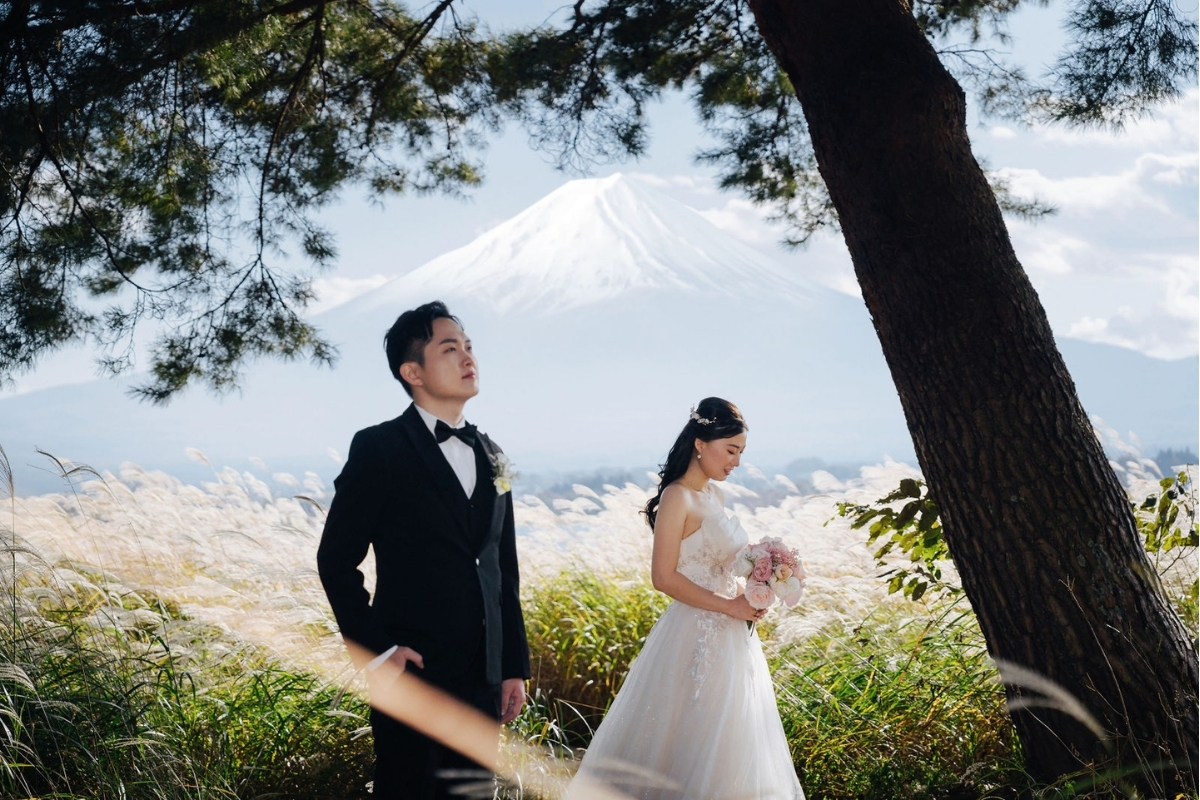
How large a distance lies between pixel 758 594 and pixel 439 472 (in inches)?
48.6

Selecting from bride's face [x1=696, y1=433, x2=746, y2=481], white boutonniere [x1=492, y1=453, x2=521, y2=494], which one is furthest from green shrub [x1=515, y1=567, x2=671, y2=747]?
→ white boutonniere [x1=492, y1=453, x2=521, y2=494]

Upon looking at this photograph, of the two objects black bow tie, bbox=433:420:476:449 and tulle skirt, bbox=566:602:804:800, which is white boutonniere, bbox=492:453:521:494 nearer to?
black bow tie, bbox=433:420:476:449

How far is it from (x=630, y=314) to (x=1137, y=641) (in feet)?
295

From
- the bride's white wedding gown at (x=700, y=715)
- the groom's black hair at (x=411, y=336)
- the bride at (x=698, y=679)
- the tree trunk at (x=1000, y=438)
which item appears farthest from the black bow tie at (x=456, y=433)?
the tree trunk at (x=1000, y=438)

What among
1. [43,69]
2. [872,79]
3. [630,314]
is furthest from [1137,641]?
[630,314]

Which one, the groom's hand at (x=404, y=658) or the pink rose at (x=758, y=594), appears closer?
the groom's hand at (x=404, y=658)

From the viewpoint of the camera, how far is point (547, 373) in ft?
339

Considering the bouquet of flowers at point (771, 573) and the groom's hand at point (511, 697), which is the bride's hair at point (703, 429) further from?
the groom's hand at point (511, 697)

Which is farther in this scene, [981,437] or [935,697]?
[935,697]

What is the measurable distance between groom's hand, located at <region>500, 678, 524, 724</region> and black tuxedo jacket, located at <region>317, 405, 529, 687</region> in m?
0.13

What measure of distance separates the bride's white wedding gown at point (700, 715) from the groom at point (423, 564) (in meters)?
0.69

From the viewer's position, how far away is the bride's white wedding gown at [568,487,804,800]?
3029mm

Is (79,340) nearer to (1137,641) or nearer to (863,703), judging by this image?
(863,703)

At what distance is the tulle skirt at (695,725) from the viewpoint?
302cm
